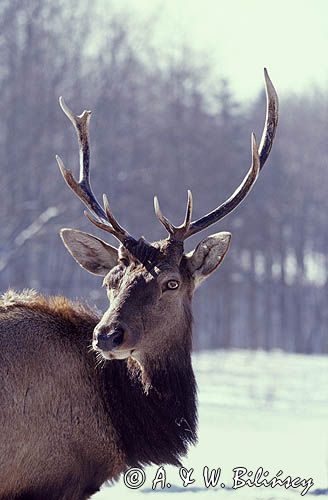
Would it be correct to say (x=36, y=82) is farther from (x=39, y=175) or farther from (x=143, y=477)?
(x=143, y=477)

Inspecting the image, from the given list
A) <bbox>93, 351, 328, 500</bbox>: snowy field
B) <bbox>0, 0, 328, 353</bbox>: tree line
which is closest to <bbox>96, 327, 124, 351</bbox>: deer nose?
<bbox>93, 351, 328, 500</bbox>: snowy field

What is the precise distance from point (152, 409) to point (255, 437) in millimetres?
5548

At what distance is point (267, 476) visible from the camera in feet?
30.6

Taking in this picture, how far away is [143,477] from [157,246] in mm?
1861

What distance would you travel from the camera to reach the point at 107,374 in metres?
7.24

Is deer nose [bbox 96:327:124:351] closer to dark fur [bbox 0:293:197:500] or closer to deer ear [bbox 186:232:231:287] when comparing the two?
dark fur [bbox 0:293:197:500]

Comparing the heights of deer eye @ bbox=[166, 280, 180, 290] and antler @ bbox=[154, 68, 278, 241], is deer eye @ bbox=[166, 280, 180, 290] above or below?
below

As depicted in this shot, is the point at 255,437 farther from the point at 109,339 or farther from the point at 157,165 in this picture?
the point at 157,165

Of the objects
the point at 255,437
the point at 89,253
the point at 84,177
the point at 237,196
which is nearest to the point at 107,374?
the point at 89,253

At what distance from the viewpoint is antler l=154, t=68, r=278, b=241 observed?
746cm

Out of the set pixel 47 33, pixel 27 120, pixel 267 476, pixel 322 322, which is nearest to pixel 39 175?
pixel 27 120

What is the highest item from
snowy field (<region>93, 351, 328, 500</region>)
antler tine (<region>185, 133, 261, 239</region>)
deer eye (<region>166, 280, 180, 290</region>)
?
antler tine (<region>185, 133, 261, 239</region>)

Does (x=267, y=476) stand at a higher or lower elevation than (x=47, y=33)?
lower

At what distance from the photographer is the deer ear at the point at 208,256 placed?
7555 mm
